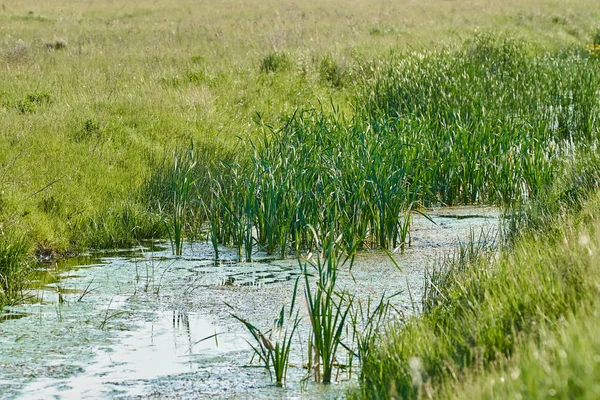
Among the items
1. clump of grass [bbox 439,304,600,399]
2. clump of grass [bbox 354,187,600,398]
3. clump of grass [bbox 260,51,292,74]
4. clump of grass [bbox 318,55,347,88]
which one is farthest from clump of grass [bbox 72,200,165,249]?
clump of grass [bbox 318,55,347,88]

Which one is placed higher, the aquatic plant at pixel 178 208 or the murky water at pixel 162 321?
the aquatic plant at pixel 178 208

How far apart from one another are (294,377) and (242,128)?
7.37m

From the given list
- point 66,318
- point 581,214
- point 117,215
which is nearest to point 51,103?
point 117,215

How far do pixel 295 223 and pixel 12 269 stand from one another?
2300mm

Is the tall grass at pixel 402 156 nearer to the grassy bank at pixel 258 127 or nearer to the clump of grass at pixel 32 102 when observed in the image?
the grassy bank at pixel 258 127

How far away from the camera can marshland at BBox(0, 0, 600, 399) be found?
4203 mm

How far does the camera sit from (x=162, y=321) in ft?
18.7

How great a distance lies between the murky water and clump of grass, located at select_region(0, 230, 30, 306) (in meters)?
0.13

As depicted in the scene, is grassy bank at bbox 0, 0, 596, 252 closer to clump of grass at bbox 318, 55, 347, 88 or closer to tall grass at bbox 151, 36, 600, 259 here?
clump of grass at bbox 318, 55, 347, 88

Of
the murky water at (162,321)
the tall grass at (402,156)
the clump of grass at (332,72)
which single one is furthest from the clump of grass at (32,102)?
the clump of grass at (332,72)

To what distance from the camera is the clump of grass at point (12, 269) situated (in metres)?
6.15

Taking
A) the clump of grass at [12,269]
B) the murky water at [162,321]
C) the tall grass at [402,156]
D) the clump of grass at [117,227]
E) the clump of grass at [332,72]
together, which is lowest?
the murky water at [162,321]

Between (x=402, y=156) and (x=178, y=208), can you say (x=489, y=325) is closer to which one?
(x=178, y=208)

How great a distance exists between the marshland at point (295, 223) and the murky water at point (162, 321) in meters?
0.02
